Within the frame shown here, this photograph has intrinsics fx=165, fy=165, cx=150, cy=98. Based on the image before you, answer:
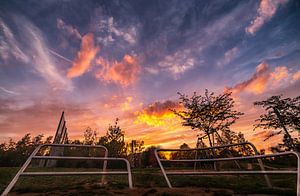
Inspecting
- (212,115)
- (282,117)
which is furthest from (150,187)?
(282,117)

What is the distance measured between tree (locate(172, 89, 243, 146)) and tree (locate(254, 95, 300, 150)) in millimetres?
6612

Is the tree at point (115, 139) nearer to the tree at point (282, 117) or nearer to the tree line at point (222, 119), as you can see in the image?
the tree line at point (222, 119)

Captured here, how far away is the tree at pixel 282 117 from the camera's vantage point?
15819 mm

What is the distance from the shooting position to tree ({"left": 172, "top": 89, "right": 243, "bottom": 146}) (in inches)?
510

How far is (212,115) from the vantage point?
1301cm

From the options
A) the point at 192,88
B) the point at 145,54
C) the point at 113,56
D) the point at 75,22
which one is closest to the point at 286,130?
the point at 192,88

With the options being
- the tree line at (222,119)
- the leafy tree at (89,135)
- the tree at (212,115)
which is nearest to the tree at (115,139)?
the tree line at (222,119)

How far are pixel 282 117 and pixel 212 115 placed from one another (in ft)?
29.6

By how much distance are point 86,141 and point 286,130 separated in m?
35.0

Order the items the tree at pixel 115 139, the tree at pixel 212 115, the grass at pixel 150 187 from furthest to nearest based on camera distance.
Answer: the tree at pixel 115 139, the tree at pixel 212 115, the grass at pixel 150 187

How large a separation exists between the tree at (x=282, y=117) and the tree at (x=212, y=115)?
21.7 ft

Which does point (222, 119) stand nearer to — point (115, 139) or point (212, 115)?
point (212, 115)

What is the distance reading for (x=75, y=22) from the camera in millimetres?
9883

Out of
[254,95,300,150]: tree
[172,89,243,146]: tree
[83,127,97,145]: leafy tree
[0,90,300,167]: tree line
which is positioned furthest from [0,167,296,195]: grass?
[83,127,97,145]: leafy tree
